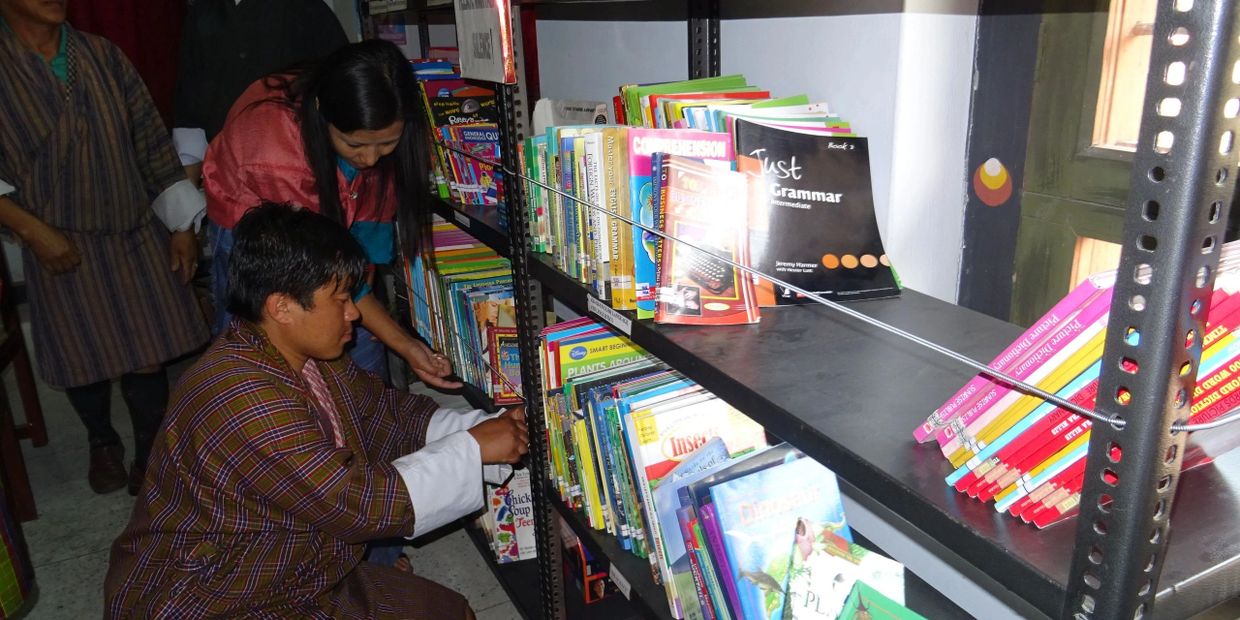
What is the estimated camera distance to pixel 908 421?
0.84 meters

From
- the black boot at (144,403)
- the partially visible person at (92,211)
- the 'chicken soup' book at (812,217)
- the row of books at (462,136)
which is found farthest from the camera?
the black boot at (144,403)

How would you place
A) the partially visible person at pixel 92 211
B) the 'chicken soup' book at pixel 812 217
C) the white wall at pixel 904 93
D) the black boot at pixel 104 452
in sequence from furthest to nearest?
1. the black boot at pixel 104 452
2. the partially visible person at pixel 92 211
3. the white wall at pixel 904 93
4. the 'chicken soup' book at pixel 812 217

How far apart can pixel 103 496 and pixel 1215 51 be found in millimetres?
3314

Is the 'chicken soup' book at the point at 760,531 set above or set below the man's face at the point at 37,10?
below

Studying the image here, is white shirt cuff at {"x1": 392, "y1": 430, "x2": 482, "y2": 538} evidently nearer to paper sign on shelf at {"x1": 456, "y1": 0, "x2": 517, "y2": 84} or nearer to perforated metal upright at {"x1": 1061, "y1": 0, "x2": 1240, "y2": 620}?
paper sign on shelf at {"x1": 456, "y1": 0, "x2": 517, "y2": 84}

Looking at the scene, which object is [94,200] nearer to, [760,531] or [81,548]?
[81,548]

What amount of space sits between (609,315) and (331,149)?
97 centimetres

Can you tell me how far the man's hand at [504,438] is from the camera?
1698mm

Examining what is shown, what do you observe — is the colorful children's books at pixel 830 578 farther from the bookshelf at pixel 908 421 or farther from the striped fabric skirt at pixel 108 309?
the striped fabric skirt at pixel 108 309

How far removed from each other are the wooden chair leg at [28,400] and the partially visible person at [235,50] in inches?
38.0

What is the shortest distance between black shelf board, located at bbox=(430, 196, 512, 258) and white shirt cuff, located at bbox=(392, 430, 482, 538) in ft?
1.30

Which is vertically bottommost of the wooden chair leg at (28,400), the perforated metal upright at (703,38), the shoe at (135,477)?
the shoe at (135,477)

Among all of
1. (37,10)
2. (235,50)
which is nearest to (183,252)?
(37,10)

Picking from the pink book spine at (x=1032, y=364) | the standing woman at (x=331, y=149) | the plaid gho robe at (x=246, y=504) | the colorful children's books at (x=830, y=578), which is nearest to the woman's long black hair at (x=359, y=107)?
the standing woman at (x=331, y=149)
